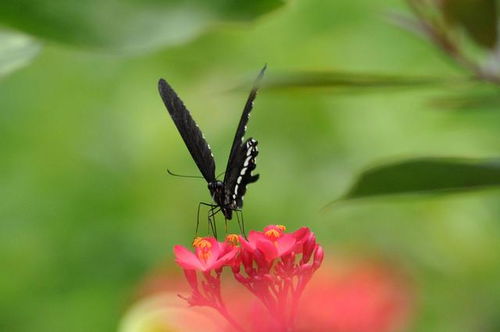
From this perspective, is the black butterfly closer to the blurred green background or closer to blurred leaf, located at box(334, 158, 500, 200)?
blurred leaf, located at box(334, 158, 500, 200)

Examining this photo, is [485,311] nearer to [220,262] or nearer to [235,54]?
[235,54]

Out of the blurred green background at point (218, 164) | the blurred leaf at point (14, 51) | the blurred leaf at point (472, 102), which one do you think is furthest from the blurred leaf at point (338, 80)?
the blurred green background at point (218, 164)

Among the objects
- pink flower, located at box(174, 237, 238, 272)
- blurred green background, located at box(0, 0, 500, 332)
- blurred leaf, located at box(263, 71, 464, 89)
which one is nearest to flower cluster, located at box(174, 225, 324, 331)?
pink flower, located at box(174, 237, 238, 272)

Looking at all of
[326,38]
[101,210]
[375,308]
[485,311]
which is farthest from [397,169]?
[326,38]

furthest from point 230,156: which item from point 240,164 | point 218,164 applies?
point 218,164

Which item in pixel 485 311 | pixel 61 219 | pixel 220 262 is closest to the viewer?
pixel 220 262

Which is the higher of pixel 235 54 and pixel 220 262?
pixel 235 54
